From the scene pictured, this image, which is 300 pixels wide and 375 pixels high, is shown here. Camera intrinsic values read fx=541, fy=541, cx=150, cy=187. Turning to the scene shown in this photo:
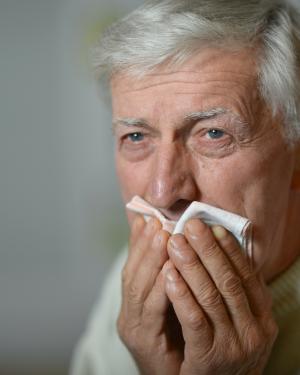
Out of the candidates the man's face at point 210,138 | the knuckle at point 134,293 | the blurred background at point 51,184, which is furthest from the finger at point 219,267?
the blurred background at point 51,184

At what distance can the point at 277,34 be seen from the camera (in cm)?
149

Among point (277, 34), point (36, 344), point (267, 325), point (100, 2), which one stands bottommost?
point (36, 344)

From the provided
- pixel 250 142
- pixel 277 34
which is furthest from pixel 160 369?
pixel 277 34

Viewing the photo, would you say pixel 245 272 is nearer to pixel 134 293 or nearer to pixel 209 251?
pixel 209 251

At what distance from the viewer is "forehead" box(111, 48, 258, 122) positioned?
1.40m

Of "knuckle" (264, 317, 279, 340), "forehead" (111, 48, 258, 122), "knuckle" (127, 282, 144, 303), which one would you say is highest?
"forehead" (111, 48, 258, 122)

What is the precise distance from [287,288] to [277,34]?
2.50 feet

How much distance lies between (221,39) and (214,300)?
26.7 inches

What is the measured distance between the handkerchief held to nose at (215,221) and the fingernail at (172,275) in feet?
0.33

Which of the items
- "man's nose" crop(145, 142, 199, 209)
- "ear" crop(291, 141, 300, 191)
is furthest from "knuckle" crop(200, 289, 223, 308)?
"ear" crop(291, 141, 300, 191)

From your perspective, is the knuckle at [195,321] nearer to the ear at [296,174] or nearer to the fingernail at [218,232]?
the fingernail at [218,232]

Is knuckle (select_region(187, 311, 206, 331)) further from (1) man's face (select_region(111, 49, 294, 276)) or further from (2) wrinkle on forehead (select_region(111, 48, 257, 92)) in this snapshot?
(2) wrinkle on forehead (select_region(111, 48, 257, 92))

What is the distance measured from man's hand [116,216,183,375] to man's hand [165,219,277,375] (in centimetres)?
6

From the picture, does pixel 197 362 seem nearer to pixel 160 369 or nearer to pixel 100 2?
pixel 160 369
